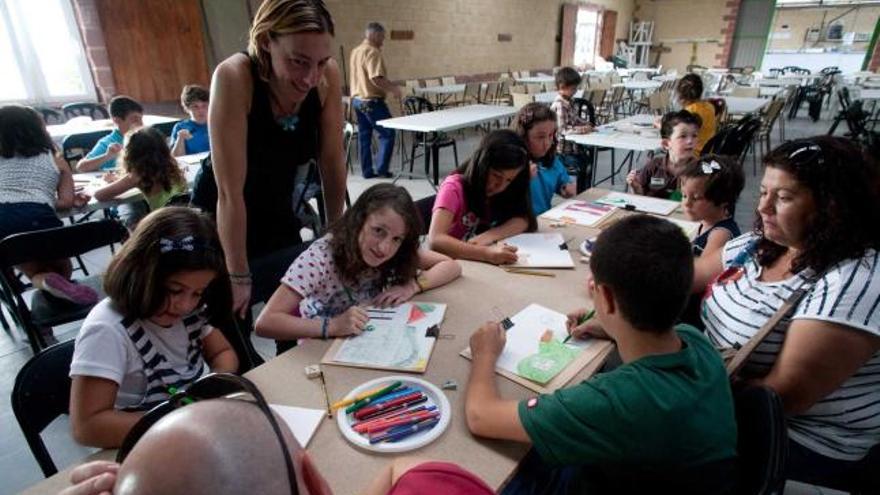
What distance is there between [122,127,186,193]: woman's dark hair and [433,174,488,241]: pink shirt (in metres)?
1.61

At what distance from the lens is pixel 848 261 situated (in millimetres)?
976

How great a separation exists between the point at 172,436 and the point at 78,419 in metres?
0.81

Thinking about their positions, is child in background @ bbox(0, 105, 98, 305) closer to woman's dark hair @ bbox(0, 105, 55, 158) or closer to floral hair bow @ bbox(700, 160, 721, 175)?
woman's dark hair @ bbox(0, 105, 55, 158)

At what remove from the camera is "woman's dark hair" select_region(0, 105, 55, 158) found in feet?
7.35

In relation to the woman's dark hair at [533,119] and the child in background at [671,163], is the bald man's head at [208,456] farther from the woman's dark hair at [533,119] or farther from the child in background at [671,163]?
the child in background at [671,163]

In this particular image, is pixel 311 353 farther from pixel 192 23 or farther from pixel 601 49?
pixel 601 49

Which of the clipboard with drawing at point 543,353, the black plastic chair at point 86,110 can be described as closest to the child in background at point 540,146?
the clipboard with drawing at point 543,353

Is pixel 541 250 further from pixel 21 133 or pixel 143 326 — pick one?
pixel 21 133

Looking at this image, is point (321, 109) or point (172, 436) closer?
point (172, 436)

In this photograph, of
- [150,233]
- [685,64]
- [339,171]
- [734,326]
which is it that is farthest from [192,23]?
[685,64]

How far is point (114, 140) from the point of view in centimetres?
337

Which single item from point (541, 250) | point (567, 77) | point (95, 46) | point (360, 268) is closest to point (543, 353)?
point (360, 268)

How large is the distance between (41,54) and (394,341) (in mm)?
6319

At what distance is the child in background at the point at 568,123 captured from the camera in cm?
415
